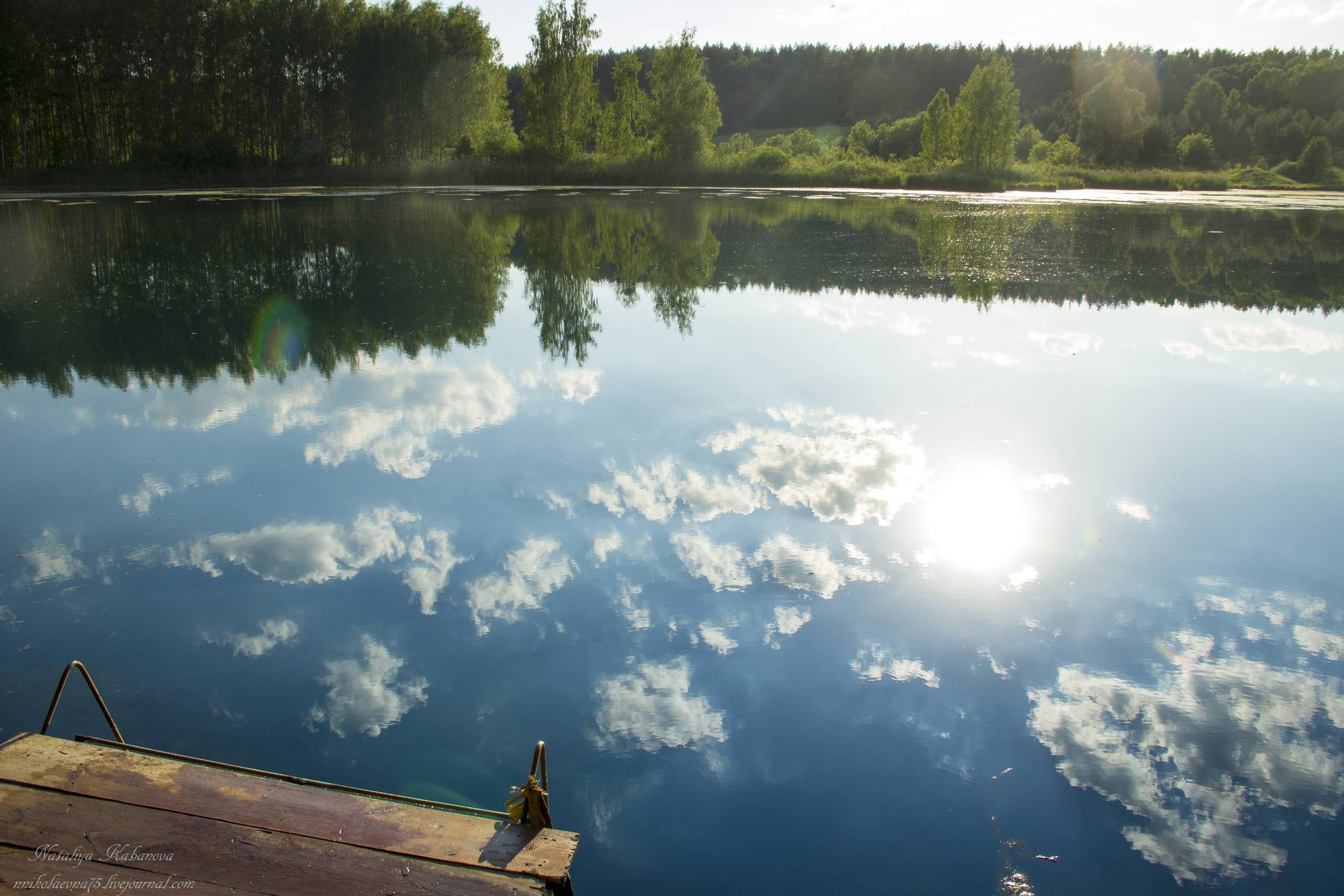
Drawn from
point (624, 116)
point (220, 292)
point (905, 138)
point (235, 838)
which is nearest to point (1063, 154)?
point (905, 138)

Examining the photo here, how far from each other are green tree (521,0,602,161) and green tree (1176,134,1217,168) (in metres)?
39.0

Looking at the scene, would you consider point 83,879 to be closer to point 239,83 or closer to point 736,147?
point 239,83

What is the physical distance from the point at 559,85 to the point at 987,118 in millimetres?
20020

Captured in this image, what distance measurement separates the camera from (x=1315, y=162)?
4975 centimetres

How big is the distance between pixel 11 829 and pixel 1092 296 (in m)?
11.4

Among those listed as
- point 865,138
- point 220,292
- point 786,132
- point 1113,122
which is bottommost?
point 220,292

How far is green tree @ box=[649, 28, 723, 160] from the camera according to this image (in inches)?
1544

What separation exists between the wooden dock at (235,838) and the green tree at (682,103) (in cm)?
4018

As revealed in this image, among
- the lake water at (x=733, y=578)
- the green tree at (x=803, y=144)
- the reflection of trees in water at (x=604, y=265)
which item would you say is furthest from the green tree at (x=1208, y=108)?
the lake water at (x=733, y=578)

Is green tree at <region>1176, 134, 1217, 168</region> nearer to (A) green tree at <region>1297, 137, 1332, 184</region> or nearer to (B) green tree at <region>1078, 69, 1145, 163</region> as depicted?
(B) green tree at <region>1078, 69, 1145, 163</region>

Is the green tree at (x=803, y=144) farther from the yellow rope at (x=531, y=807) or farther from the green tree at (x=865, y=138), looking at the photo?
the yellow rope at (x=531, y=807)

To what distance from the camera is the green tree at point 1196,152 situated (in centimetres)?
5438

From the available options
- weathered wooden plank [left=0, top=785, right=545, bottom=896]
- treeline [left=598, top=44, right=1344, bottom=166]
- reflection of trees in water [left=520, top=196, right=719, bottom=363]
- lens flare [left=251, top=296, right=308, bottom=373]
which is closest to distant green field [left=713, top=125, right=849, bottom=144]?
treeline [left=598, top=44, right=1344, bottom=166]

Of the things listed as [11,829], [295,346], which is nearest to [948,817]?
[11,829]
